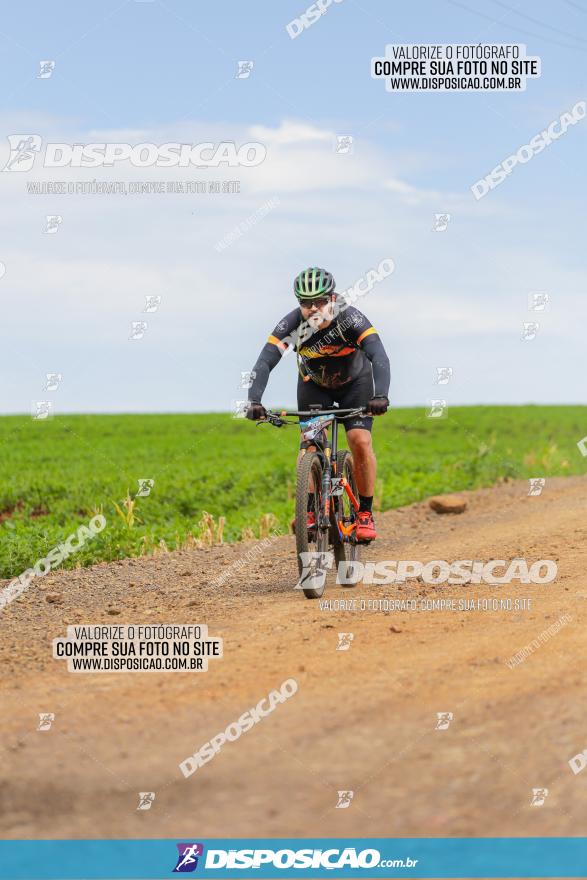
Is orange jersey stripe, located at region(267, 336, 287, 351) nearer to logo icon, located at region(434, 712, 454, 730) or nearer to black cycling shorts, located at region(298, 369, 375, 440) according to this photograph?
black cycling shorts, located at region(298, 369, 375, 440)

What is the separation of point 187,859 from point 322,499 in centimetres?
465

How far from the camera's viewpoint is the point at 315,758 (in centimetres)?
480

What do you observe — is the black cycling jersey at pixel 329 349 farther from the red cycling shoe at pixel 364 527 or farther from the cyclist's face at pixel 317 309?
the red cycling shoe at pixel 364 527

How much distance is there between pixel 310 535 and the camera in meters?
8.52

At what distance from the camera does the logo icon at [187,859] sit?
430 cm

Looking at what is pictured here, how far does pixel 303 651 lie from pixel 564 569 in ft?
12.7

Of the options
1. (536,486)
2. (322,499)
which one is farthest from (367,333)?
(536,486)

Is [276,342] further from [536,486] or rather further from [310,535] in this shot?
[536,486]

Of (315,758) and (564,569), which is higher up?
(564,569)

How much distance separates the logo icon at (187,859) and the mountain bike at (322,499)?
4.10m

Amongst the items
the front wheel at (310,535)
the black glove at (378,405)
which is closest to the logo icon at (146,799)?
the front wheel at (310,535)

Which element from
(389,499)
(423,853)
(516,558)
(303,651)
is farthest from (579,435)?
(423,853)

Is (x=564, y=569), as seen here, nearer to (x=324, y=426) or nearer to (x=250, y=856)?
(x=324, y=426)

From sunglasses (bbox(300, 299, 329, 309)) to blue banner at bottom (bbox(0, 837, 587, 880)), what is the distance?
517 cm
